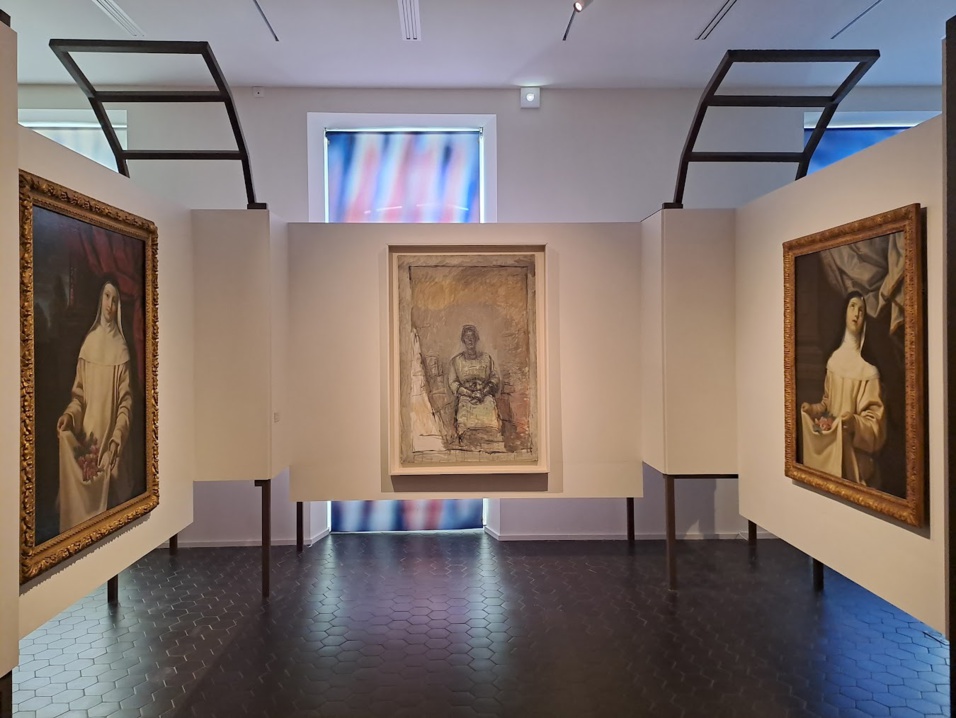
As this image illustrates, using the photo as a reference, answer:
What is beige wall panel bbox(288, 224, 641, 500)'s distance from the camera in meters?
5.00

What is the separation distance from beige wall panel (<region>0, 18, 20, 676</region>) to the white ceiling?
323 centimetres

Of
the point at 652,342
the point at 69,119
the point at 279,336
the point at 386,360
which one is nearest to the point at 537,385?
the point at 652,342

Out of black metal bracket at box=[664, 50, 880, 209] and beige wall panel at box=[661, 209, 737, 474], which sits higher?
black metal bracket at box=[664, 50, 880, 209]

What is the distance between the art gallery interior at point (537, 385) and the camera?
324 cm

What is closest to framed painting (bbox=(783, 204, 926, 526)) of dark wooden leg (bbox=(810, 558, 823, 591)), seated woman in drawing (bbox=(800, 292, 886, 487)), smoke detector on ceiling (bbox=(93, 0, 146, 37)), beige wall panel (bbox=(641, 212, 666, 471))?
Answer: seated woman in drawing (bbox=(800, 292, 886, 487))

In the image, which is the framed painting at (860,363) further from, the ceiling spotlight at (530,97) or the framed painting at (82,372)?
the framed painting at (82,372)

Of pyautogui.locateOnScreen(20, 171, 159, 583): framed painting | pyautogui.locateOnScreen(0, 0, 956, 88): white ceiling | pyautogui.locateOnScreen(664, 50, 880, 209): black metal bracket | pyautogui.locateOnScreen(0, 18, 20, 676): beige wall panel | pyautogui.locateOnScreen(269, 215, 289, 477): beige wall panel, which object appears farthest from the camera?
pyautogui.locateOnScreen(0, 0, 956, 88): white ceiling

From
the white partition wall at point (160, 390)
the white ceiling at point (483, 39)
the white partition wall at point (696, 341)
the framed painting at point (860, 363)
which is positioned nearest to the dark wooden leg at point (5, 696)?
the white partition wall at point (160, 390)

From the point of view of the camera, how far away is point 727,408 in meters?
4.67

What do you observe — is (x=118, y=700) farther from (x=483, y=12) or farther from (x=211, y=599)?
(x=483, y=12)

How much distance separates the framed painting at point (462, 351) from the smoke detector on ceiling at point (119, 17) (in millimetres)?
3123

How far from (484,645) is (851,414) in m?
2.73

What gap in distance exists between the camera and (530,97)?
6332 mm

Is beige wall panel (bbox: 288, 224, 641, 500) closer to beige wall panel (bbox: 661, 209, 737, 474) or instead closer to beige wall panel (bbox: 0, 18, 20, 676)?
beige wall panel (bbox: 661, 209, 737, 474)
